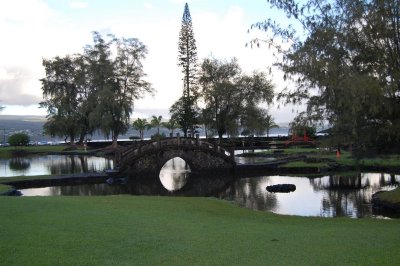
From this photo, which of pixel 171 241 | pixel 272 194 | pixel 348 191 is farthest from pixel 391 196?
pixel 171 241

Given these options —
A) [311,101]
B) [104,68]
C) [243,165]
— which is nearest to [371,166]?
[243,165]

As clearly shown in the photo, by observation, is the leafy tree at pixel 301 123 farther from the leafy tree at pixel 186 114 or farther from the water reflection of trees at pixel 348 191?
the leafy tree at pixel 186 114

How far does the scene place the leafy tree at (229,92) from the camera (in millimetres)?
57531

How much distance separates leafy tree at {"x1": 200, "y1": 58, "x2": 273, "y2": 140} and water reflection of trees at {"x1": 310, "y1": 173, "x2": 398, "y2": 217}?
25202 millimetres

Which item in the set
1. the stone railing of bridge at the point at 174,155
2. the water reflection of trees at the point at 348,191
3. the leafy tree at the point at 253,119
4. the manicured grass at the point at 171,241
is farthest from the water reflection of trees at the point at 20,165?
the manicured grass at the point at 171,241

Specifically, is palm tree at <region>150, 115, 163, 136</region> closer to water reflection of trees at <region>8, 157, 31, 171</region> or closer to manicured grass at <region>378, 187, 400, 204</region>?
water reflection of trees at <region>8, 157, 31, 171</region>

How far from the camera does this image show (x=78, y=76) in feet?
215

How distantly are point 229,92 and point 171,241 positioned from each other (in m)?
48.7

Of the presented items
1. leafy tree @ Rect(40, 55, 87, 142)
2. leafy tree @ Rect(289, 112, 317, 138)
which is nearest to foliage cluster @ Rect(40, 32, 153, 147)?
leafy tree @ Rect(40, 55, 87, 142)

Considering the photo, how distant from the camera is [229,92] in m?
57.2

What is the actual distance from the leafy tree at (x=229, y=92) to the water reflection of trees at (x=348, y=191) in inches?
992

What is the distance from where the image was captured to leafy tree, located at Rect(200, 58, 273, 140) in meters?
57.5

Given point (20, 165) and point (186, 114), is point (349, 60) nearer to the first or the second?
point (20, 165)

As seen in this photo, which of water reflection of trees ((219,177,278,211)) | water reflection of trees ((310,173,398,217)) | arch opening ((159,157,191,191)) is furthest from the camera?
arch opening ((159,157,191,191))
